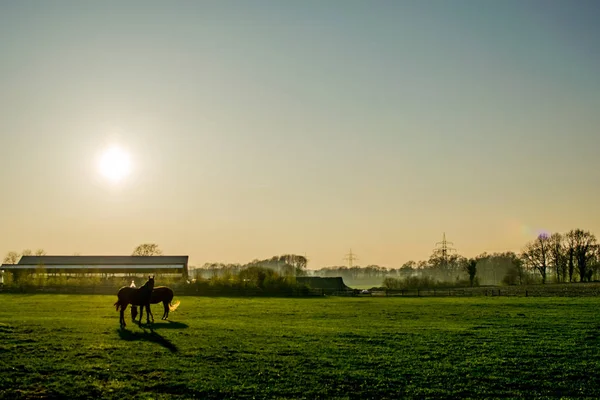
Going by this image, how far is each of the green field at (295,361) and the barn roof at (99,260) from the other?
94273 mm

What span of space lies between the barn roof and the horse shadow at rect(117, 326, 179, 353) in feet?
319

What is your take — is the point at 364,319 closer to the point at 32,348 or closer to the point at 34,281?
the point at 32,348

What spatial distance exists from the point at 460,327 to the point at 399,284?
90.6m

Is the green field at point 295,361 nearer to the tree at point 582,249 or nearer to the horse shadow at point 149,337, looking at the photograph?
the horse shadow at point 149,337

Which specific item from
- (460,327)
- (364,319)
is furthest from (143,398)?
(364,319)

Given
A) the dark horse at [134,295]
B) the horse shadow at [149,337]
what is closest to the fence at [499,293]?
the dark horse at [134,295]

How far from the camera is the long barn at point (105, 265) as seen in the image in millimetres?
114688

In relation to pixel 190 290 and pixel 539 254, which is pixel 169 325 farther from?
pixel 539 254

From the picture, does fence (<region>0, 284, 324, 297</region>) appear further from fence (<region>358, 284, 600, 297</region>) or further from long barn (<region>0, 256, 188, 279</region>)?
long barn (<region>0, 256, 188, 279</region>)

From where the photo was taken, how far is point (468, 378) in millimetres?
16469

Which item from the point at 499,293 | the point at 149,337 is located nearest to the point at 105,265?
the point at 499,293

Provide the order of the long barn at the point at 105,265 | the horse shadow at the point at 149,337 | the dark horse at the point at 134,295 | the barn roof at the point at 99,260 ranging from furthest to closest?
1. the barn roof at the point at 99,260
2. the long barn at the point at 105,265
3. the dark horse at the point at 134,295
4. the horse shadow at the point at 149,337

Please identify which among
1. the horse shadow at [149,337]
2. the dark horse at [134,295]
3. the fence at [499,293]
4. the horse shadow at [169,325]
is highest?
the dark horse at [134,295]

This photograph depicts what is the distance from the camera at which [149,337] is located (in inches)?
957
